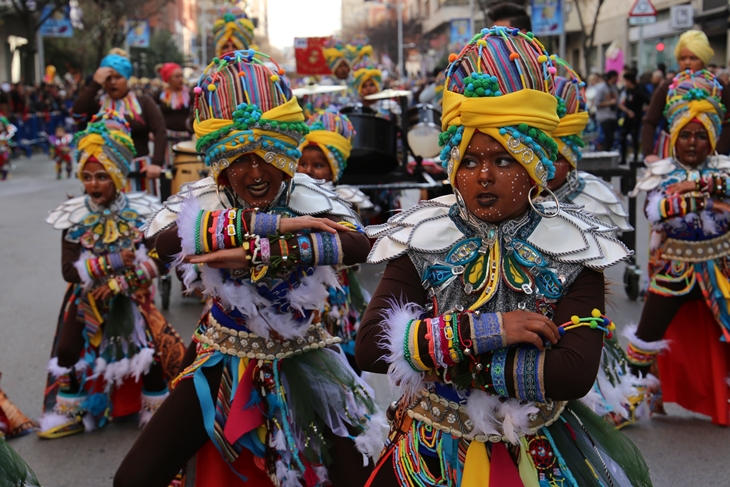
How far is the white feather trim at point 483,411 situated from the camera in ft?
8.44

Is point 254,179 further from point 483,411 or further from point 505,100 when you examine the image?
point 483,411

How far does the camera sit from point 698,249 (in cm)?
516

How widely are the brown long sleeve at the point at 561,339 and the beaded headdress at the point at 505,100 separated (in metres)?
0.35

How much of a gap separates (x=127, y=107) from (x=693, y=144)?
18.0ft

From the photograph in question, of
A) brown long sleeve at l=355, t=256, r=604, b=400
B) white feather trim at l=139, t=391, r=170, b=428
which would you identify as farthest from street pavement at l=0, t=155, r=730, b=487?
brown long sleeve at l=355, t=256, r=604, b=400

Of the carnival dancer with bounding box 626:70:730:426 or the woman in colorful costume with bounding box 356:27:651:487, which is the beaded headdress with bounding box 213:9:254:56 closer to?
the carnival dancer with bounding box 626:70:730:426

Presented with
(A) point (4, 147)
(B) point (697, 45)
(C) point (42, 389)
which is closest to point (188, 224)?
(C) point (42, 389)

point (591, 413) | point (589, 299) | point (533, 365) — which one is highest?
point (589, 299)

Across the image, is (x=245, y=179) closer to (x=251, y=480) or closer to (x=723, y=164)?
(x=251, y=480)

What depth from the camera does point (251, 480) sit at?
3607 mm

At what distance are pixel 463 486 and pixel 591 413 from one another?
0.58m

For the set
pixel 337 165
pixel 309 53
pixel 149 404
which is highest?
pixel 309 53

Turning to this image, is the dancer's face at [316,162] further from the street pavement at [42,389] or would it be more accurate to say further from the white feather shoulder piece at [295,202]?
the white feather shoulder piece at [295,202]

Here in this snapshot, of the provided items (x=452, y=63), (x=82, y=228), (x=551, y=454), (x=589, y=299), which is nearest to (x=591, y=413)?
(x=551, y=454)
